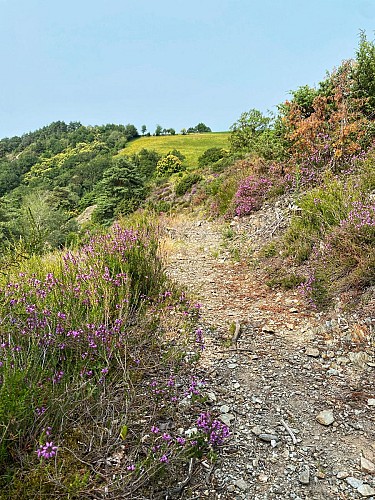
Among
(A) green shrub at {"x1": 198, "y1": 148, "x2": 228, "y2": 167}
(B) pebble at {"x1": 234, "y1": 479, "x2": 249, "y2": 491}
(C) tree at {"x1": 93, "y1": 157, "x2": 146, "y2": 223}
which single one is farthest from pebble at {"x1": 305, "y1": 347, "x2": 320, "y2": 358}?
(A) green shrub at {"x1": 198, "y1": 148, "x2": 228, "y2": 167}

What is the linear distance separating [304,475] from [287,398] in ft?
2.50

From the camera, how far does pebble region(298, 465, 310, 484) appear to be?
6.83 ft

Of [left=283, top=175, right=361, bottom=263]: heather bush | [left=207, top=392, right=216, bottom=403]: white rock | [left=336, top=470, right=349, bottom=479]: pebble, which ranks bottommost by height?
[left=336, top=470, right=349, bottom=479]: pebble

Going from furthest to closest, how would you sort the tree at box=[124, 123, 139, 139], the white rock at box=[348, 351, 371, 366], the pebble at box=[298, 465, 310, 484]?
the tree at box=[124, 123, 139, 139] → the white rock at box=[348, 351, 371, 366] → the pebble at box=[298, 465, 310, 484]

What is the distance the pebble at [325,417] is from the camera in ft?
8.42

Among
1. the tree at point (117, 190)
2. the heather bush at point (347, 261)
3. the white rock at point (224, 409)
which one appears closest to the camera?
the white rock at point (224, 409)

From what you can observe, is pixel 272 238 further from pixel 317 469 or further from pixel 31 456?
pixel 31 456

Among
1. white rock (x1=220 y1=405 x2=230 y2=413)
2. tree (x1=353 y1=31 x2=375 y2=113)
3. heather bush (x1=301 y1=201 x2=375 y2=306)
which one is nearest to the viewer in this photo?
white rock (x1=220 y1=405 x2=230 y2=413)

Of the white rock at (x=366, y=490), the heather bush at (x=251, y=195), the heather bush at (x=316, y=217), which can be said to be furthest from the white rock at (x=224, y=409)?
the heather bush at (x=251, y=195)

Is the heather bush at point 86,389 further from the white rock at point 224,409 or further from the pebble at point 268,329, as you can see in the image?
the pebble at point 268,329

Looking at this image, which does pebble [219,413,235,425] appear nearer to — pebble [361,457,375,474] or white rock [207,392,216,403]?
white rock [207,392,216,403]

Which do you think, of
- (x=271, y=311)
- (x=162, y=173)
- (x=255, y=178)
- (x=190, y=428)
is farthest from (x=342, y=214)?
(x=162, y=173)

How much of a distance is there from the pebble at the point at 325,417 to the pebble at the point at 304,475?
467mm

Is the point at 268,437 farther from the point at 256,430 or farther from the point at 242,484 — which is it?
the point at 242,484
